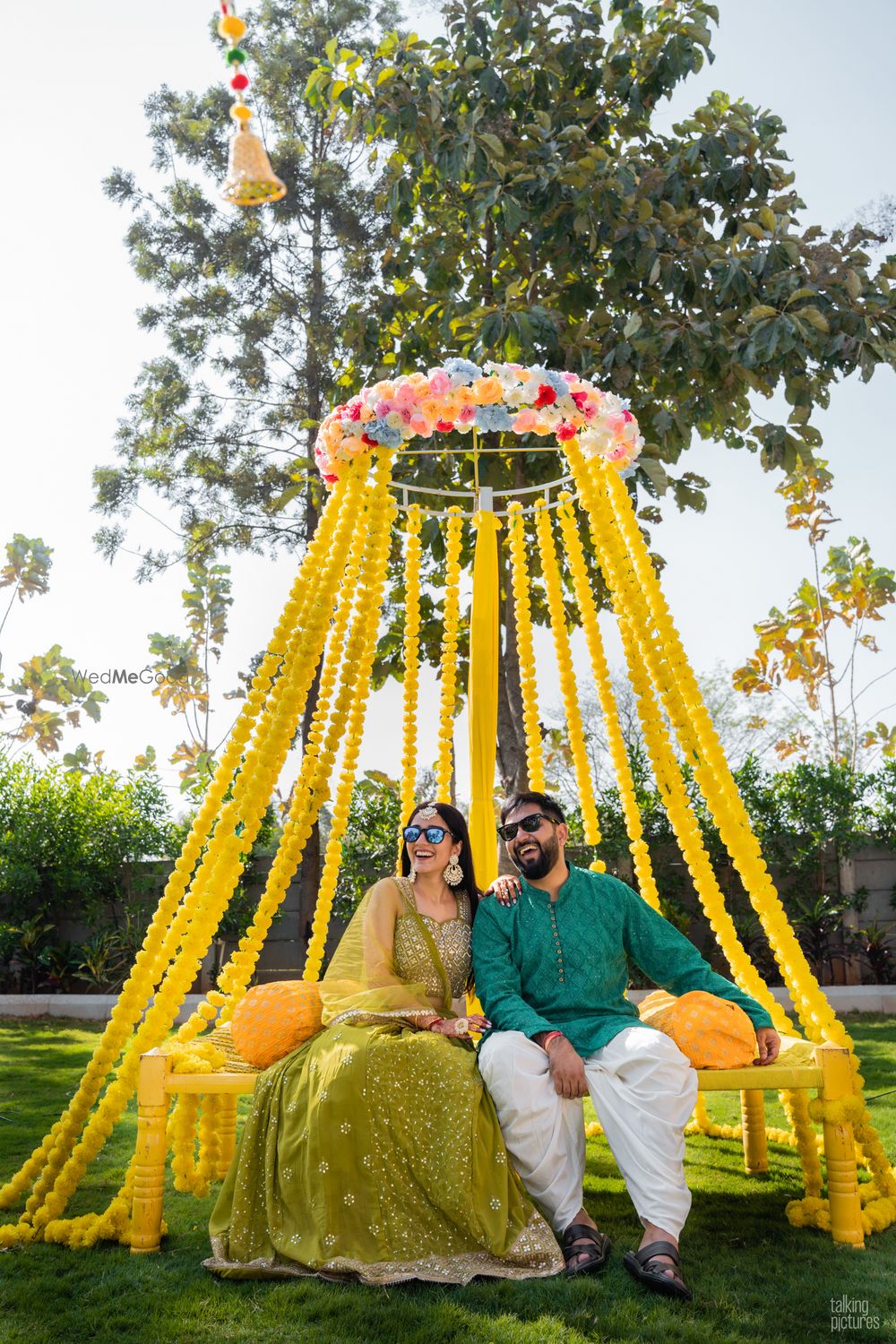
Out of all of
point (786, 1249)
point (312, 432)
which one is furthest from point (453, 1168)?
point (312, 432)

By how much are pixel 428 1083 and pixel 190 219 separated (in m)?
10.0

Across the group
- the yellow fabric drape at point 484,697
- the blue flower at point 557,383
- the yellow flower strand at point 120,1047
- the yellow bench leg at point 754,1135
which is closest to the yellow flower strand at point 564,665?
the yellow fabric drape at point 484,697

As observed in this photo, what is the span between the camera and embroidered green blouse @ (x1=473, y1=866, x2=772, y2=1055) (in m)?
3.35

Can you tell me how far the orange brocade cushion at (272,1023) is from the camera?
11.1ft

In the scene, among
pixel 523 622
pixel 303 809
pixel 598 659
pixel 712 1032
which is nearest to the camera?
pixel 712 1032

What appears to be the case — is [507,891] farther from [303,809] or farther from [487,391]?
[487,391]

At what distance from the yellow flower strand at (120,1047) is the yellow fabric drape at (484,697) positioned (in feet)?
3.47

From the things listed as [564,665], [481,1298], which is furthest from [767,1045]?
[564,665]

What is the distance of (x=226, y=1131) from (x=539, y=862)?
176cm

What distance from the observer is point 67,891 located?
9297 millimetres

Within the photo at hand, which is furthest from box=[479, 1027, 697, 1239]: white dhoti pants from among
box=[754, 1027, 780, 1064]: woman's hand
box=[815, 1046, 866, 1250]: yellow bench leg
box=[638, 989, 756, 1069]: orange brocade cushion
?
box=[815, 1046, 866, 1250]: yellow bench leg

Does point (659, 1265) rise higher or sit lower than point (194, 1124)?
lower

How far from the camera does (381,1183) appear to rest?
288cm

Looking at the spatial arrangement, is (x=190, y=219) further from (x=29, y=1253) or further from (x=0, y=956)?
(x=29, y=1253)
